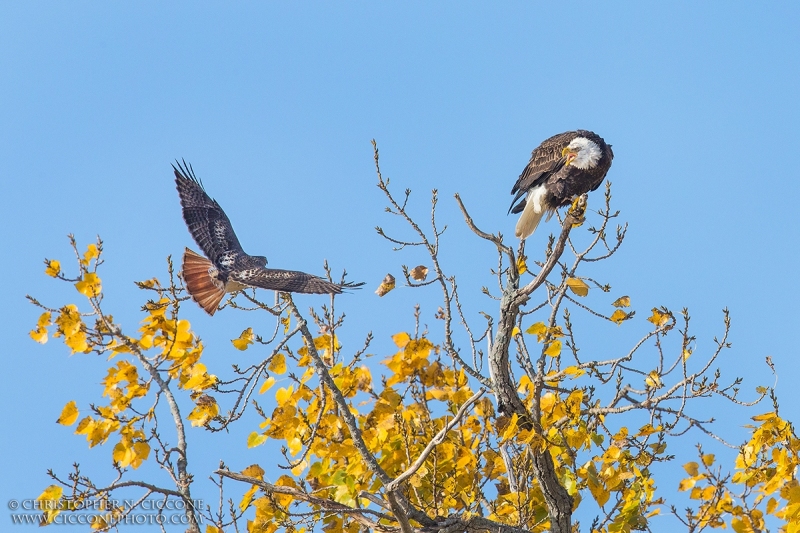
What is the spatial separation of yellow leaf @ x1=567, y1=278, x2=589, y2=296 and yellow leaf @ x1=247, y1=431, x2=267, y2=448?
1.53 metres

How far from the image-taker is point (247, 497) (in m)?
3.76

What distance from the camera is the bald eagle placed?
650 centimetres

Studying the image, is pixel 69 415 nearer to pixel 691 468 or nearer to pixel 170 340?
pixel 170 340

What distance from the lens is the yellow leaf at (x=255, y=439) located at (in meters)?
3.75

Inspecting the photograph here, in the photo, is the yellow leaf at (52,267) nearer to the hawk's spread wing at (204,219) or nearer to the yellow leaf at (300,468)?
the yellow leaf at (300,468)

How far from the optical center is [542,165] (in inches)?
262

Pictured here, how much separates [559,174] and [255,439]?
357 centimetres

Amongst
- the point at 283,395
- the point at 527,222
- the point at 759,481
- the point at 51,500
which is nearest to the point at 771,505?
the point at 759,481

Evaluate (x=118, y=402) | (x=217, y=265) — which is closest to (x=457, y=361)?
(x=118, y=402)

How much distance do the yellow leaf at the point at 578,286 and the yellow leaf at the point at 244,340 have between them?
4.78 ft

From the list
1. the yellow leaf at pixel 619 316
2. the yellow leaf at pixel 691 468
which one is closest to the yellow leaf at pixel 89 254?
the yellow leaf at pixel 619 316

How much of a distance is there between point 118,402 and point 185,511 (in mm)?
744

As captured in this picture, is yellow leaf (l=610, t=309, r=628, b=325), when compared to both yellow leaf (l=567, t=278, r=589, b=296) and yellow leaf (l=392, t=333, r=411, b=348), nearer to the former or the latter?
yellow leaf (l=567, t=278, r=589, b=296)

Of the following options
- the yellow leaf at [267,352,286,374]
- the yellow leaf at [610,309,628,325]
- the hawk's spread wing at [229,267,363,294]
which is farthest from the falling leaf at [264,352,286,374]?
the yellow leaf at [610,309,628,325]
